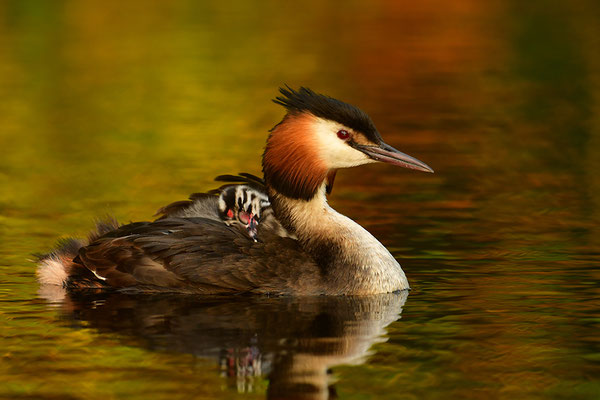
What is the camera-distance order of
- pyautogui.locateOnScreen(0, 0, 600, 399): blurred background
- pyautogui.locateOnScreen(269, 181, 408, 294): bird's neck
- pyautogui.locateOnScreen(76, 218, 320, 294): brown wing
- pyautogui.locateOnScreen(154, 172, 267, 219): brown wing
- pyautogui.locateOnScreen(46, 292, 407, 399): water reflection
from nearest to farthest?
pyautogui.locateOnScreen(46, 292, 407, 399): water reflection < pyautogui.locateOnScreen(0, 0, 600, 399): blurred background < pyautogui.locateOnScreen(76, 218, 320, 294): brown wing < pyautogui.locateOnScreen(269, 181, 408, 294): bird's neck < pyautogui.locateOnScreen(154, 172, 267, 219): brown wing

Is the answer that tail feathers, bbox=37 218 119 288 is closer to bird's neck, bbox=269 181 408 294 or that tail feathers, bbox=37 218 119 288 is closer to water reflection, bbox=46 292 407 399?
water reflection, bbox=46 292 407 399

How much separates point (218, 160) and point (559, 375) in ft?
34.6

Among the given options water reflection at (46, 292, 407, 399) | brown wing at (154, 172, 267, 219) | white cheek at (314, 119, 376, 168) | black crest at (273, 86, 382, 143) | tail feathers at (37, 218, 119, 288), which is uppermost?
black crest at (273, 86, 382, 143)

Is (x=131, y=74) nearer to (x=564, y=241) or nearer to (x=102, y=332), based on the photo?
A: (x=564, y=241)

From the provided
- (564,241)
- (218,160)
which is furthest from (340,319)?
(218,160)

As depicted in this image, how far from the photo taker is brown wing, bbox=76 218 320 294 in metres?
10.0

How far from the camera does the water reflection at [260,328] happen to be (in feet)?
25.9

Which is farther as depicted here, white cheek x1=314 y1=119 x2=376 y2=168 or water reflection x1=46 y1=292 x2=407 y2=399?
white cheek x1=314 y1=119 x2=376 y2=168

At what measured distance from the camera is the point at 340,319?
941 cm

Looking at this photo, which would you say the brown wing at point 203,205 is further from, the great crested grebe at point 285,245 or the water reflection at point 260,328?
the water reflection at point 260,328

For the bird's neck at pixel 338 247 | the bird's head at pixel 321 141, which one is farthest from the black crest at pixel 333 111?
the bird's neck at pixel 338 247

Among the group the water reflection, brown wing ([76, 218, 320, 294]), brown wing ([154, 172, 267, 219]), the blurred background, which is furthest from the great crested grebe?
brown wing ([154, 172, 267, 219])

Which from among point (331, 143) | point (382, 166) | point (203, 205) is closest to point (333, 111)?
point (331, 143)

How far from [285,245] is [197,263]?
0.72 m
